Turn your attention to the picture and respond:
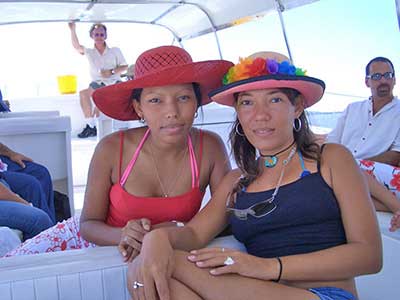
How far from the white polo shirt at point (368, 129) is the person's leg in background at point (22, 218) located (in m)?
2.17

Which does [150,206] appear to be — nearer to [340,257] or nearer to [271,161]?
[271,161]

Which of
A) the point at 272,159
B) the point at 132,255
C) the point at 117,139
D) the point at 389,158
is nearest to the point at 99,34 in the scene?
the point at 389,158

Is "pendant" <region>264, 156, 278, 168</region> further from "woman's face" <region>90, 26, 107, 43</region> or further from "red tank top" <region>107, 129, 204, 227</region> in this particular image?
A: "woman's face" <region>90, 26, 107, 43</region>

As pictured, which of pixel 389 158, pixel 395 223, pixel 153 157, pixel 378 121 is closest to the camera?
pixel 153 157

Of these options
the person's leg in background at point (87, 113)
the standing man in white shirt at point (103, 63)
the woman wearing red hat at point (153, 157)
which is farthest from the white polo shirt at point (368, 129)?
the person's leg in background at point (87, 113)

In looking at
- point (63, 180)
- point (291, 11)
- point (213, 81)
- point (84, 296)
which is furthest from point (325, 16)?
point (84, 296)

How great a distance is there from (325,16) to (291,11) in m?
0.37

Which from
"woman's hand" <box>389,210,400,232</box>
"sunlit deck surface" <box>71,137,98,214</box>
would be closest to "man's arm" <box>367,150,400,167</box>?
"woman's hand" <box>389,210,400,232</box>

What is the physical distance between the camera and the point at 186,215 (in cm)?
176

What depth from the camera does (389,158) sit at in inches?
124

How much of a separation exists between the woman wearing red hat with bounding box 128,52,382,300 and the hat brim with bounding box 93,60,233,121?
0.27 ft

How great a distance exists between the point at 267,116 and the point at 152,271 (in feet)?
1.89

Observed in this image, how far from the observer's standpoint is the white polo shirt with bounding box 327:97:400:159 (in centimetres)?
325

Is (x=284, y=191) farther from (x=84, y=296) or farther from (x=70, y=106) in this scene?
(x=70, y=106)
